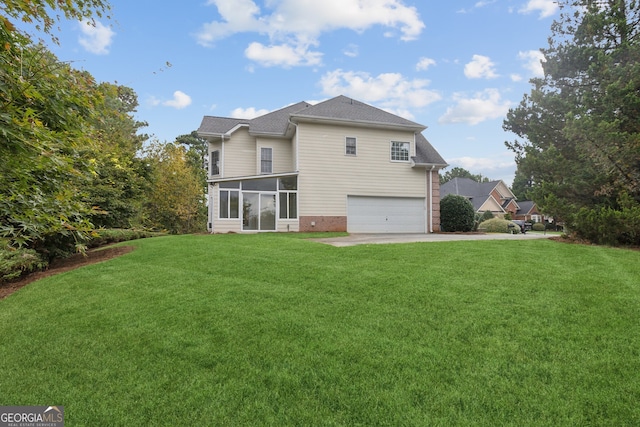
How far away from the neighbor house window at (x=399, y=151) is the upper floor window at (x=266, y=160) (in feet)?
22.1

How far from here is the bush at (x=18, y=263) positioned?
7.34 meters

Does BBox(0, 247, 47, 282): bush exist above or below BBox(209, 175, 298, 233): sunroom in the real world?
below

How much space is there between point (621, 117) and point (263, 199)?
13447mm

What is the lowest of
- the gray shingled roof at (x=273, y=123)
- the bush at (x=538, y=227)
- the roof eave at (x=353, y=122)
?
the bush at (x=538, y=227)

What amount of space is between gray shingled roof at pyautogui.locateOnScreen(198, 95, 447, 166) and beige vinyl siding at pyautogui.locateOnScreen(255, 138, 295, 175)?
1.75 feet

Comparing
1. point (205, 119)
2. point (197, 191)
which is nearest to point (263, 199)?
point (205, 119)

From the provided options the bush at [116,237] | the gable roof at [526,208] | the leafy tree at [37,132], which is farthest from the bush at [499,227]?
the gable roof at [526,208]

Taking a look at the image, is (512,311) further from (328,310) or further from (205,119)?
(205,119)

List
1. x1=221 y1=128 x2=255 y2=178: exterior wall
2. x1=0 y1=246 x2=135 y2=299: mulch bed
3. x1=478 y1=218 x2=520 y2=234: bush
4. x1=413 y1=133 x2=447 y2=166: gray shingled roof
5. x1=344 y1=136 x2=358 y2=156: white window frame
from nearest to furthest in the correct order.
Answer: x1=0 y1=246 x2=135 y2=299: mulch bed
x1=344 y1=136 x2=358 y2=156: white window frame
x1=413 y1=133 x2=447 y2=166: gray shingled roof
x1=221 y1=128 x2=255 y2=178: exterior wall
x1=478 y1=218 x2=520 y2=234: bush

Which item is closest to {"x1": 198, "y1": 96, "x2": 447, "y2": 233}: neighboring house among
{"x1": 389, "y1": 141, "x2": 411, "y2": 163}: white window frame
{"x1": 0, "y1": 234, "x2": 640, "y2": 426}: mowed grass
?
{"x1": 389, "y1": 141, "x2": 411, "y2": 163}: white window frame

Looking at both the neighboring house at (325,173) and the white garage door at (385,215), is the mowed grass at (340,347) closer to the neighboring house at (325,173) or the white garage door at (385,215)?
the neighboring house at (325,173)

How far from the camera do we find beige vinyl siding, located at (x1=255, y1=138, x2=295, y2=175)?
18.1 metres

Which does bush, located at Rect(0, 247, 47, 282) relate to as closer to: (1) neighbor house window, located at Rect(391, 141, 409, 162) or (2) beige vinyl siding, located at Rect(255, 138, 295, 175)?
(2) beige vinyl siding, located at Rect(255, 138, 295, 175)

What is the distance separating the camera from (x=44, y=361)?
132 inches
